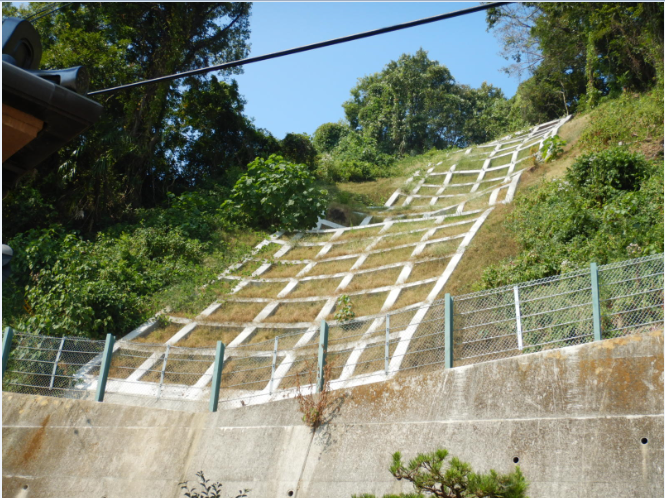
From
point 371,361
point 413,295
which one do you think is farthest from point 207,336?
point 371,361

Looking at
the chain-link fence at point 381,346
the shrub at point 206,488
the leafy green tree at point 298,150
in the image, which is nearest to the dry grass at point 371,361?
the chain-link fence at point 381,346

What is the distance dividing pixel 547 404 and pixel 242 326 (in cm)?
616

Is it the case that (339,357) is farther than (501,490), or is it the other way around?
(339,357)

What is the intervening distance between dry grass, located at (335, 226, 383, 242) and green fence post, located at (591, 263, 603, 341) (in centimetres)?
816

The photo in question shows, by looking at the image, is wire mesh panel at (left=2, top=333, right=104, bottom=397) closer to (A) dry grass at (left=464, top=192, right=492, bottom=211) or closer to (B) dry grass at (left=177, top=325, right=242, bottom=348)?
(B) dry grass at (left=177, top=325, right=242, bottom=348)

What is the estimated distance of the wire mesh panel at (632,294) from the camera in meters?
5.66

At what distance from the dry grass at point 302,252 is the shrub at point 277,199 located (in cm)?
105

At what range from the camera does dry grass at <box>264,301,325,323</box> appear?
1034 cm

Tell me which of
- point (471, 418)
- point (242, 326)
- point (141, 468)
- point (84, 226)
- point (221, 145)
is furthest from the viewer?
point (221, 145)

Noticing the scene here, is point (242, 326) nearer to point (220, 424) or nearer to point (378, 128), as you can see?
point (220, 424)

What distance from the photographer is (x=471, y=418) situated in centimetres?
586

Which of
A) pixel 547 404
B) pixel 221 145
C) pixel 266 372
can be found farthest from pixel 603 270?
pixel 221 145

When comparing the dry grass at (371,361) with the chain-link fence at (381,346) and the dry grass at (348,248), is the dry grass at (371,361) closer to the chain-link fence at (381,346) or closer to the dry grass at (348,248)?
the chain-link fence at (381,346)

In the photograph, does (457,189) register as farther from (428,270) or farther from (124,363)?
(124,363)
